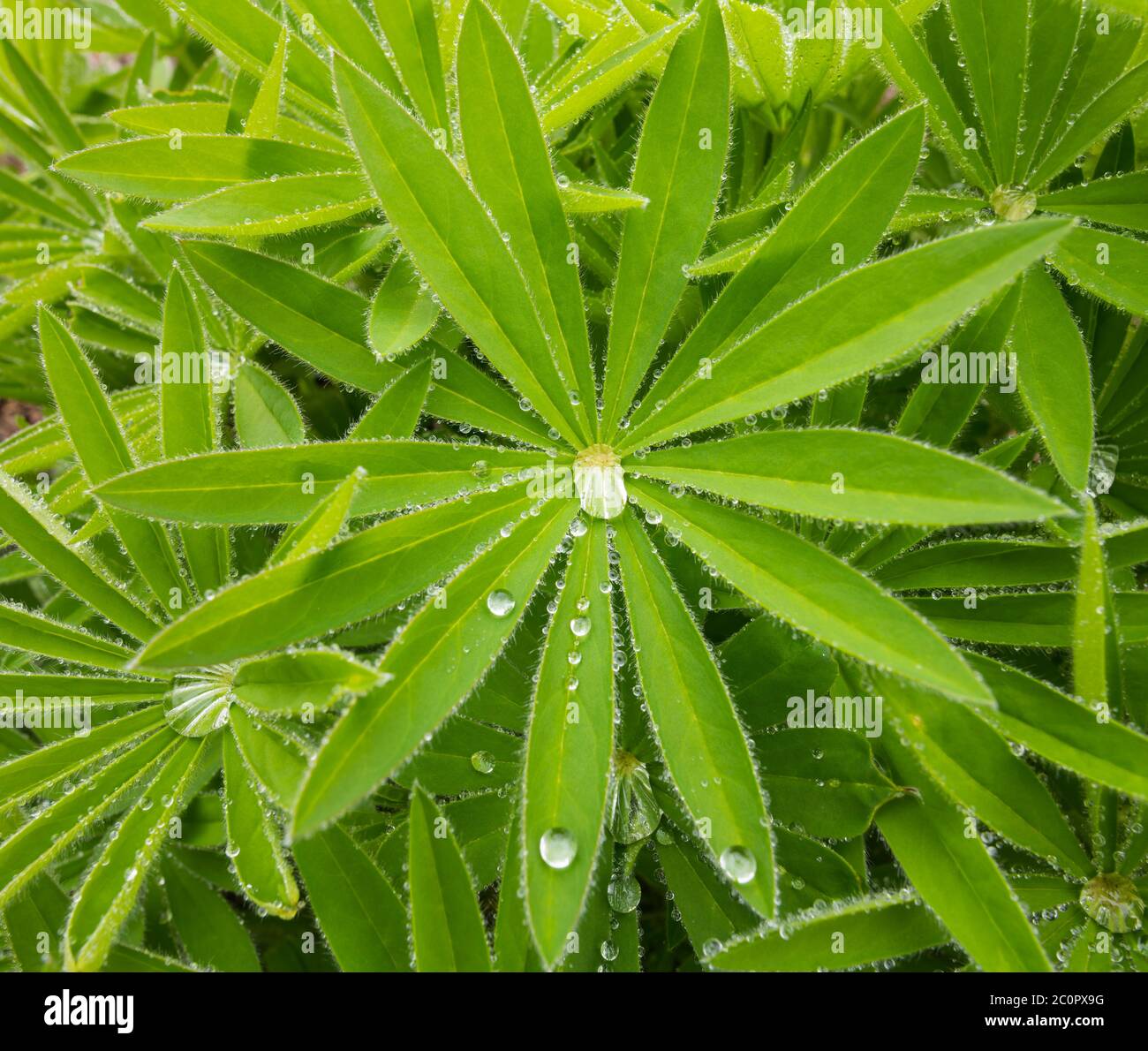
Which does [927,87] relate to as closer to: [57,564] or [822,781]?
[822,781]

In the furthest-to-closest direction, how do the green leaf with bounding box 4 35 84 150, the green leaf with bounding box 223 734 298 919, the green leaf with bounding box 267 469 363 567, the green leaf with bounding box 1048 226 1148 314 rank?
the green leaf with bounding box 4 35 84 150 → the green leaf with bounding box 1048 226 1148 314 → the green leaf with bounding box 223 734 298 919 → the green leaf with bounding box 267 469 363 567

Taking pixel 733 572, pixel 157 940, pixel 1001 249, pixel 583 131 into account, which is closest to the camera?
pixel 1001 249

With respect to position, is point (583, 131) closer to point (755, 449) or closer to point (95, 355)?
point (755, 449)

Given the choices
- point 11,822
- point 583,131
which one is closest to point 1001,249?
point 583,131

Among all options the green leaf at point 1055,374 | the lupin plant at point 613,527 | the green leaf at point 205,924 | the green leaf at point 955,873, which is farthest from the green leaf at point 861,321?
the green leaf at point 205,924

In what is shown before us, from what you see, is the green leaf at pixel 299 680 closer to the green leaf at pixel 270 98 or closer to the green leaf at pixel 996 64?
the green leaf at pixel 270 98

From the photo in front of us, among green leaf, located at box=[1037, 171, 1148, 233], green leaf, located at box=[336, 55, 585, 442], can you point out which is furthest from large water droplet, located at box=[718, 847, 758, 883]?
green leaf, located at box=[1037, 171, 1148, 233]

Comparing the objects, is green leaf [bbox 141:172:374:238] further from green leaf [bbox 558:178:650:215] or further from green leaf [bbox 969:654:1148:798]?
green leaf [bbox 969:654:1148:798]
